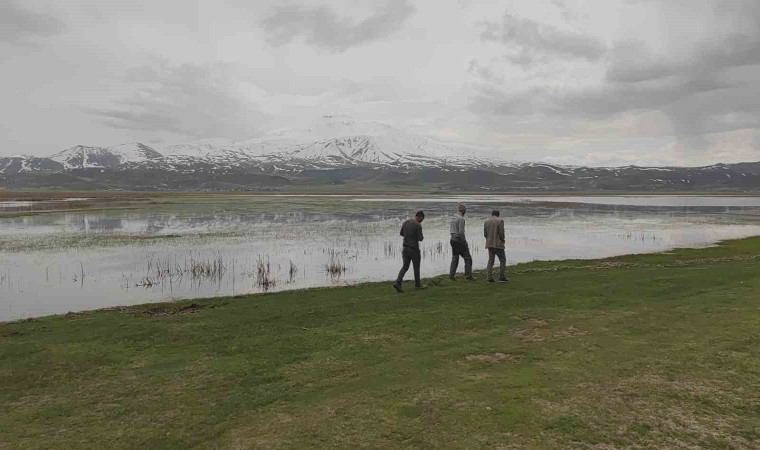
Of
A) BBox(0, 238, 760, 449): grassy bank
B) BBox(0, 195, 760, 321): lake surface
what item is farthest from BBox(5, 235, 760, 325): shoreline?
BBox(0, 238, 760, 449): grassy bank

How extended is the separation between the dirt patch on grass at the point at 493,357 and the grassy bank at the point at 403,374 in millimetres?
22

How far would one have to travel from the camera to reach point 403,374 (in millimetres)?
10148

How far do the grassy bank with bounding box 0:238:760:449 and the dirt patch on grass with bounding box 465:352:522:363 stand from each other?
0.02m

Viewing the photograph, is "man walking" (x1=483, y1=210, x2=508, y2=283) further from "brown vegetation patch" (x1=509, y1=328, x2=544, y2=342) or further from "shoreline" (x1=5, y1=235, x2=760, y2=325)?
"brown vegetation patch" (x1=509, y1=328, x2=544, y2=342)

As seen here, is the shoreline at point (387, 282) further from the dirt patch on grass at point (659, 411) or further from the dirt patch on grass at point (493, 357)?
the dirt patch on grass at point (659, 411)

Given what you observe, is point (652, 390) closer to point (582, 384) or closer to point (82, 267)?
point (582, 384)

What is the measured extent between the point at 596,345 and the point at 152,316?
13895mm

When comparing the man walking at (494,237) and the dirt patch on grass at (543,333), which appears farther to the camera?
the man walking at (494,237)

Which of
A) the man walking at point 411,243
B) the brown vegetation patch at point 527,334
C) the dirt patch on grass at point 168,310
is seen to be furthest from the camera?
the man walking at point 411,243

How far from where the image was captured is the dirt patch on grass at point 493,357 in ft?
35.4

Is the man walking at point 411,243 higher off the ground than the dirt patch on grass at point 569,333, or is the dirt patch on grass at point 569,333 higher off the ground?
the man walking at point 411,243

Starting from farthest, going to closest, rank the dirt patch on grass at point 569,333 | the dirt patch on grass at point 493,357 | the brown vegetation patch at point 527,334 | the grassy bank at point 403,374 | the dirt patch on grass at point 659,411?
the dirt patch on grass at point 569,333 → the brown vegetation patch at point 527,334 → the dirt patch on grass at point 493,357 → the grassy bank at point 403,374 → the dirt patch on grass at point 659,411

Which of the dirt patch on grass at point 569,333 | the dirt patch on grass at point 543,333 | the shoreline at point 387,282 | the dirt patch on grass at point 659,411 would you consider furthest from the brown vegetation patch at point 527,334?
the shoreline at point 387,282

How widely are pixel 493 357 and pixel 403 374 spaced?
2.20 meters
